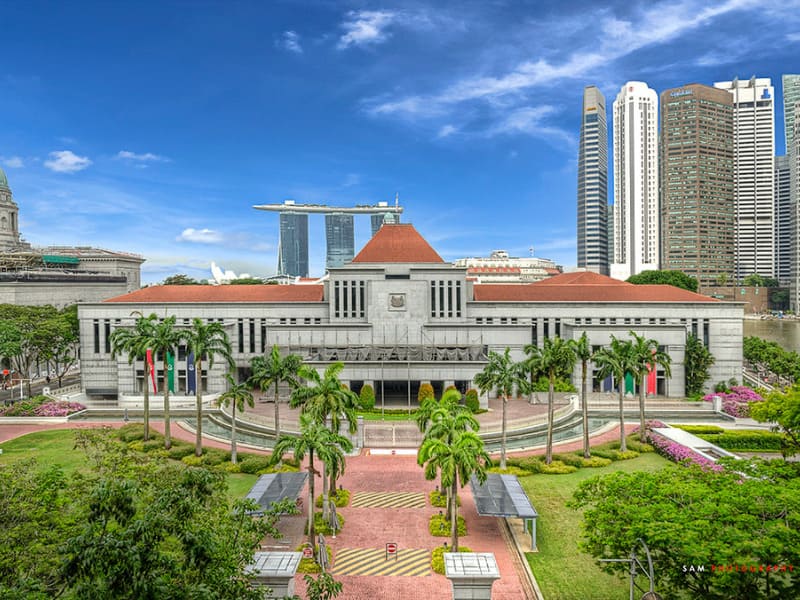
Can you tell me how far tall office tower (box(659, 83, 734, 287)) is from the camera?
566ft

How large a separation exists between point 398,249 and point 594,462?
37.4m

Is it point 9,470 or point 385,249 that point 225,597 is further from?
point 385,249

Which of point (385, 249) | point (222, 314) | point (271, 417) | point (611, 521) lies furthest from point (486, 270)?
point (611, 521)

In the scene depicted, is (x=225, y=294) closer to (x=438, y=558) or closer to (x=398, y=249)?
(x=398, y=249)

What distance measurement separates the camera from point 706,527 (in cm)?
1597

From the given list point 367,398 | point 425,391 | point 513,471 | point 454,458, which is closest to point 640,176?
point 425,391

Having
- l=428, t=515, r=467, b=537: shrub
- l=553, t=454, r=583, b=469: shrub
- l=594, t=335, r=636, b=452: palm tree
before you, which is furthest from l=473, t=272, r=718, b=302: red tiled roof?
l=428, t=515, r=467, b=537: shrub

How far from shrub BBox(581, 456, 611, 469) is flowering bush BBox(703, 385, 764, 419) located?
1967 cm

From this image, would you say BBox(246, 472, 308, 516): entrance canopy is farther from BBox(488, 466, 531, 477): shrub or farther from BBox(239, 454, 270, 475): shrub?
BBox(488, 466, 531, 477): shrub

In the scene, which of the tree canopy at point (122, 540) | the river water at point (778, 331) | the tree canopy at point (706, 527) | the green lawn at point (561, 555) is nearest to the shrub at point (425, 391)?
the green lawn at point (561, 555)

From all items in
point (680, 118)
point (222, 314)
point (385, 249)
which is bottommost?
point (222, 314)

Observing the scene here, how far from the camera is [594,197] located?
190500 millimetres

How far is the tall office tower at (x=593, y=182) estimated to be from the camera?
191m

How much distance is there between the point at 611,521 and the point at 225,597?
1290cm
